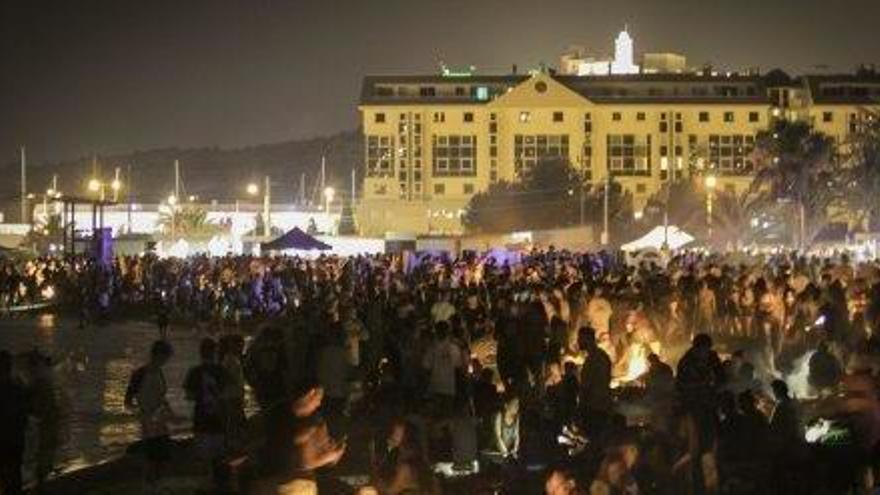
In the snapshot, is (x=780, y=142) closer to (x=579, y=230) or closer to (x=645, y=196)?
(x=579, y=230)

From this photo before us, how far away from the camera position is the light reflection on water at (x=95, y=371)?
17.3 m

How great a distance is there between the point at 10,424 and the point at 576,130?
106 meters

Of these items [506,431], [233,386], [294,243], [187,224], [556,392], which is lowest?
[506,431]

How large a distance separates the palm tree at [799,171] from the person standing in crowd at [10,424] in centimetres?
6149

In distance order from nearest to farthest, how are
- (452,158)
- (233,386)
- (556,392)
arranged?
(233,386)
(556,392)
(452,158)

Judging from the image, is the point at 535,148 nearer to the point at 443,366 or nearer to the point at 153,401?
the point at 443,366

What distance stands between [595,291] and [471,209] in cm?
8546

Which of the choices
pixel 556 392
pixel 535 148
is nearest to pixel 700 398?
pixel 556 392

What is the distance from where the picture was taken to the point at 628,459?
35.5ft

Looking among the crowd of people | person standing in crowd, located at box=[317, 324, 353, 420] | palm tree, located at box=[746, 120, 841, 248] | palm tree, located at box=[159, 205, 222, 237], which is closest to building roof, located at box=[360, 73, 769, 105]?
palm tree, located at box=[159, 205, 222, 237]

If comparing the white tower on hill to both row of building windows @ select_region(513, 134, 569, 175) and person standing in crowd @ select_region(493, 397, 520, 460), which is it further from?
person standing in crowd @ select_region(493, 397, 520, 460)

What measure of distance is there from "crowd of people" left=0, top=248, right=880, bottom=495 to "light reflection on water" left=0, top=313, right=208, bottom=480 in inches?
83.6

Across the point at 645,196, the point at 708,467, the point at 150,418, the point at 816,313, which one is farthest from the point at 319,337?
the point at 645,196

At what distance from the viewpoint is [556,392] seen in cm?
1536
